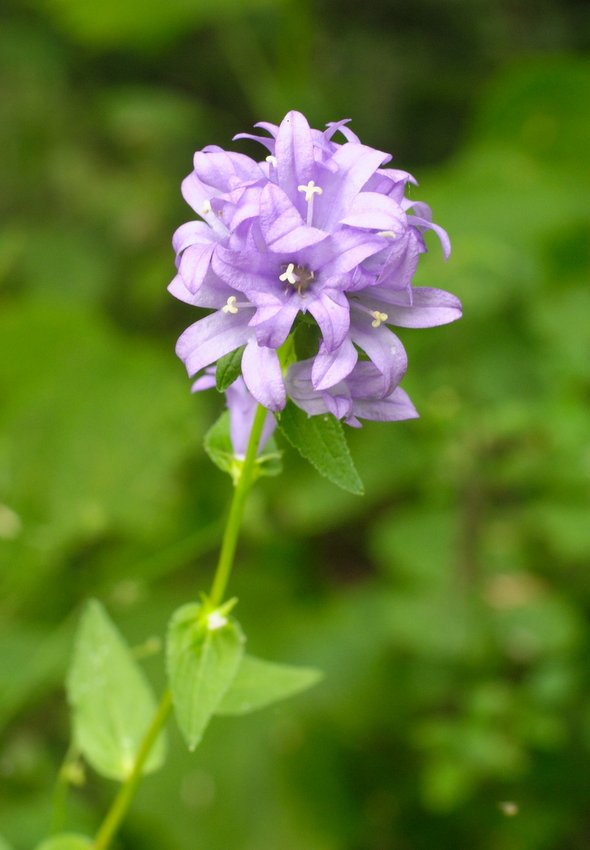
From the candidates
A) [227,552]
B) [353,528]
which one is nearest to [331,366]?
[227,552]

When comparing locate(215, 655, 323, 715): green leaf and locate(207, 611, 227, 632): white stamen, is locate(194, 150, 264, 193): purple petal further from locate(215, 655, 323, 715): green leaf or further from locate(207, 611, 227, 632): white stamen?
locate(215, 655, 323, 715): green leaf

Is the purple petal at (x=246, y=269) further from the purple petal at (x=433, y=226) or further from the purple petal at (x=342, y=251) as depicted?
the purple petal at (x=433, y=226)

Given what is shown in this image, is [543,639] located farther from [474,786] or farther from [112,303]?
[112,303]

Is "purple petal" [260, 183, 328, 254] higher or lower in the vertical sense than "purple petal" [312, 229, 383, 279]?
higher

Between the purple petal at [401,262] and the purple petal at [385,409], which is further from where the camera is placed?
the purple petal at [385,409]

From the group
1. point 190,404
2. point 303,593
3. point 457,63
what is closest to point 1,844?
point 303,593

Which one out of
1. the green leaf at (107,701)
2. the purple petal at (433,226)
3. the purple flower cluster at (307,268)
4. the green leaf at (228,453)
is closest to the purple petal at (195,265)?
the purple flower cluster at (307,268)

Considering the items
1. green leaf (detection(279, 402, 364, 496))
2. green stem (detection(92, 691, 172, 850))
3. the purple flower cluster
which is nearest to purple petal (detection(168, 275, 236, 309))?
the purple flower cluster
